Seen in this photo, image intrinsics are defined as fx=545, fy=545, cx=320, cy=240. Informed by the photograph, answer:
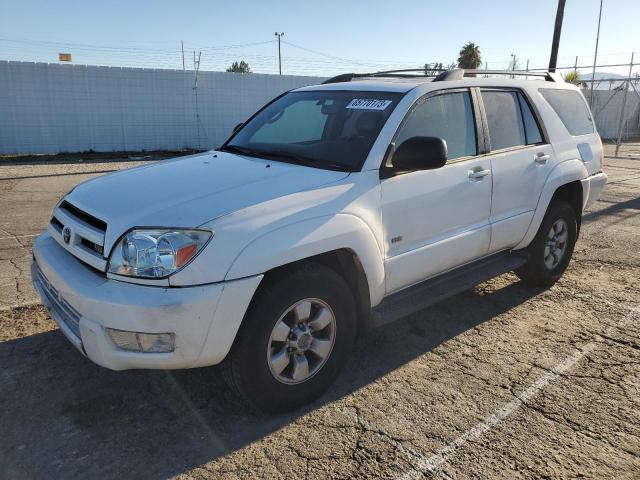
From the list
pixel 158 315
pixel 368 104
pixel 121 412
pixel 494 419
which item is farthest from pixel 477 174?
pixel 121 412

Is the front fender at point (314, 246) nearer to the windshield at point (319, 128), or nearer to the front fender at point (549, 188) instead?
the windshield at point (319, 128)

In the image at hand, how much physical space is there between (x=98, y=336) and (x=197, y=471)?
82 centimetres

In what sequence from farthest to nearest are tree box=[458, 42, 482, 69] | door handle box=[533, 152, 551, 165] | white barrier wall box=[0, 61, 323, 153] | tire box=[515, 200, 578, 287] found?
tree box=[458, 42, 482, 69], white barrier wall box=[0, 61, 323, 153], tire box=[515, 200, 578, 287], door handle box=[533, 152, 551, 165]

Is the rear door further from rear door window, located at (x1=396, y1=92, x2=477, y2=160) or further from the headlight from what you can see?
the headlight

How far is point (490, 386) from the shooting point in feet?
11.3

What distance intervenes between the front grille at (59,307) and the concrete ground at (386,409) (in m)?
0.53

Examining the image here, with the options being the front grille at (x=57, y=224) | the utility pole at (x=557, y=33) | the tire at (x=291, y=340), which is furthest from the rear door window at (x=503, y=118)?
the utility pole at (x=557, y=33)

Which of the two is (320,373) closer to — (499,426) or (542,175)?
(499,426)

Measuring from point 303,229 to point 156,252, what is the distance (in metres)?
0.77

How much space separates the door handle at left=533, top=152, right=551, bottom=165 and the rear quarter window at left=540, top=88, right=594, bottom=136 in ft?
2.01

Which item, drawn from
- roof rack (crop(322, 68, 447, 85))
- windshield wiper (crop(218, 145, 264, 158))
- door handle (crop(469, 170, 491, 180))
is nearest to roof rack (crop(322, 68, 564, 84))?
roof rack (crop(322, 68, 447, 85))

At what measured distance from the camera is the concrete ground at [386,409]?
2.71m

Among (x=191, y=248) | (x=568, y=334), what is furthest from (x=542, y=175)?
(x=191, y=248)

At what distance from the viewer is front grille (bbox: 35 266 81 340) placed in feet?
9.47
